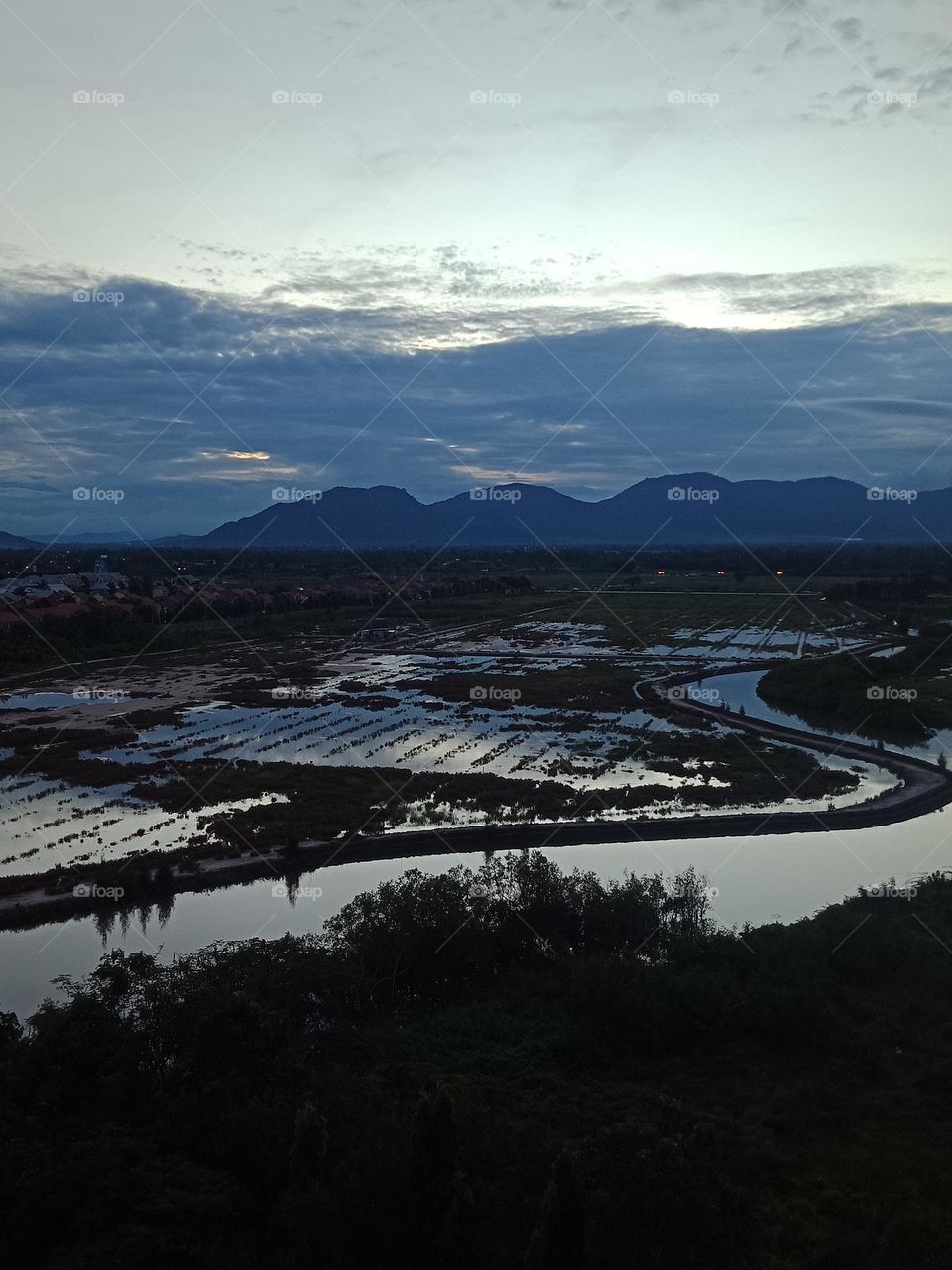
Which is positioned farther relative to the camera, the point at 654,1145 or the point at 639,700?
the point at 639,700

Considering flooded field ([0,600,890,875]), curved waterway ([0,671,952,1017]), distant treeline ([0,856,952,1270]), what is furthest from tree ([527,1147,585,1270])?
flooded field ([0,600,890,875])

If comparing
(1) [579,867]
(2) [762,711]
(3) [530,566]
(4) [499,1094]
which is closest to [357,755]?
(1) [579,867]

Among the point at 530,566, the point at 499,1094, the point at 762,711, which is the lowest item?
the point at 499,1094

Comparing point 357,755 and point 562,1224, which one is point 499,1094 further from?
point 357,755

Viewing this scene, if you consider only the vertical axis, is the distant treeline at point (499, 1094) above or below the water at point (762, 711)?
below

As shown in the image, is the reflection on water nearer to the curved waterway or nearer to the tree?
the curved waterway

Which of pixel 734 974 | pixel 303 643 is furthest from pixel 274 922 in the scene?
pixel 303 643

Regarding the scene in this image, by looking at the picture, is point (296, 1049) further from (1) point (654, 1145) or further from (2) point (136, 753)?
(2) point (136, 753)

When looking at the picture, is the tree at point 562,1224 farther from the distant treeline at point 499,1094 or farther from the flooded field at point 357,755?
the flooded field at point 357,755

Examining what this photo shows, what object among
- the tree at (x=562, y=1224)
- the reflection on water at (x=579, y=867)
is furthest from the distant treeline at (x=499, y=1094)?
the reflection on water at (x=579, y=867)

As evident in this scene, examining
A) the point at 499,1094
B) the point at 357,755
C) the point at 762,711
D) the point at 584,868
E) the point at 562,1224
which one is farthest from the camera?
the point at 762,711

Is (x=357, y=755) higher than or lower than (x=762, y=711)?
lower
